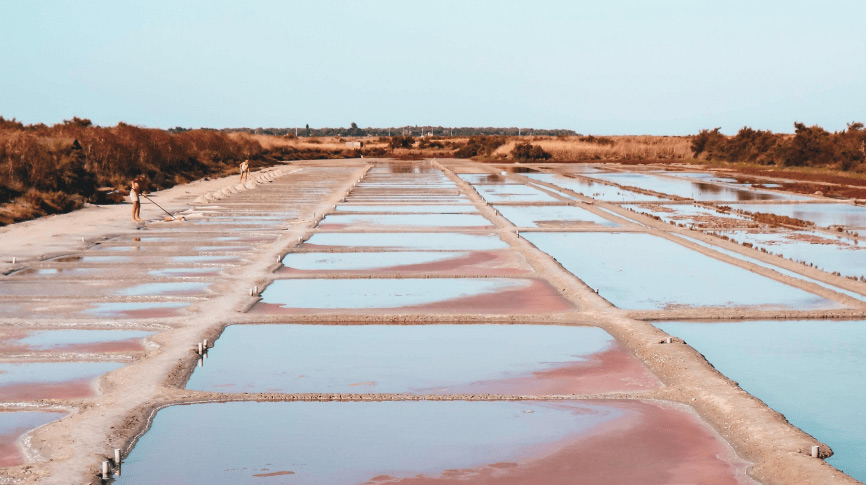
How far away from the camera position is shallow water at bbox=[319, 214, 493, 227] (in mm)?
21516

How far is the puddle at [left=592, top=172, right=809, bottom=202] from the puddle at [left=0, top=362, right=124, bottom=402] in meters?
23.4

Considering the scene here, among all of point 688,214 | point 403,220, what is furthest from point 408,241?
point 688,214

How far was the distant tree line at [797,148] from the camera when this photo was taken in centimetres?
4328

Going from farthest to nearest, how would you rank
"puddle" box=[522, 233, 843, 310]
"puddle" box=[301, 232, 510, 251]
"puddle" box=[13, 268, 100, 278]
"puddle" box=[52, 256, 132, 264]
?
"puddle" box=[301, 232, 510, 251]
"puddle" box=[52, 256, 132, 264]
"puddle" box=[13, 268, 100, 278]
"puddle" box=[522, 233, 843, 310]

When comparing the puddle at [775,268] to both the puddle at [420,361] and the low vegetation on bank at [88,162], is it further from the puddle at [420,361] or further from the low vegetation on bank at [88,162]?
the low vegetation on bank at [88,162]

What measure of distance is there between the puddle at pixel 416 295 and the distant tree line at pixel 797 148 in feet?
110

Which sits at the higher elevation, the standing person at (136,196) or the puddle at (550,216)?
the standing person at (136,196)

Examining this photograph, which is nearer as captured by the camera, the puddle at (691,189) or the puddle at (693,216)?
the puddle at (693,216)

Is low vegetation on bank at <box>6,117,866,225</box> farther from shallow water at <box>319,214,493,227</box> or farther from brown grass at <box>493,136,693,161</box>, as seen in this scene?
shallow water at <box>319,214,493,227</box>

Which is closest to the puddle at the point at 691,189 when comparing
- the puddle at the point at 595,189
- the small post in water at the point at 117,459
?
the puddle at the point at 595,189

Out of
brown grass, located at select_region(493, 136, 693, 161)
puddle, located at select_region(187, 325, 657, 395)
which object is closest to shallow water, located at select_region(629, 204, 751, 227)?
puddle, located at select_region(187, 325, 657, 395)

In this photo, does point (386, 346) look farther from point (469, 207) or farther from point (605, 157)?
point (605, 157)

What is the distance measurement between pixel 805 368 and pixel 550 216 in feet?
47.9

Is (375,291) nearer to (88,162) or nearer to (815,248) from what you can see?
(815,248)
